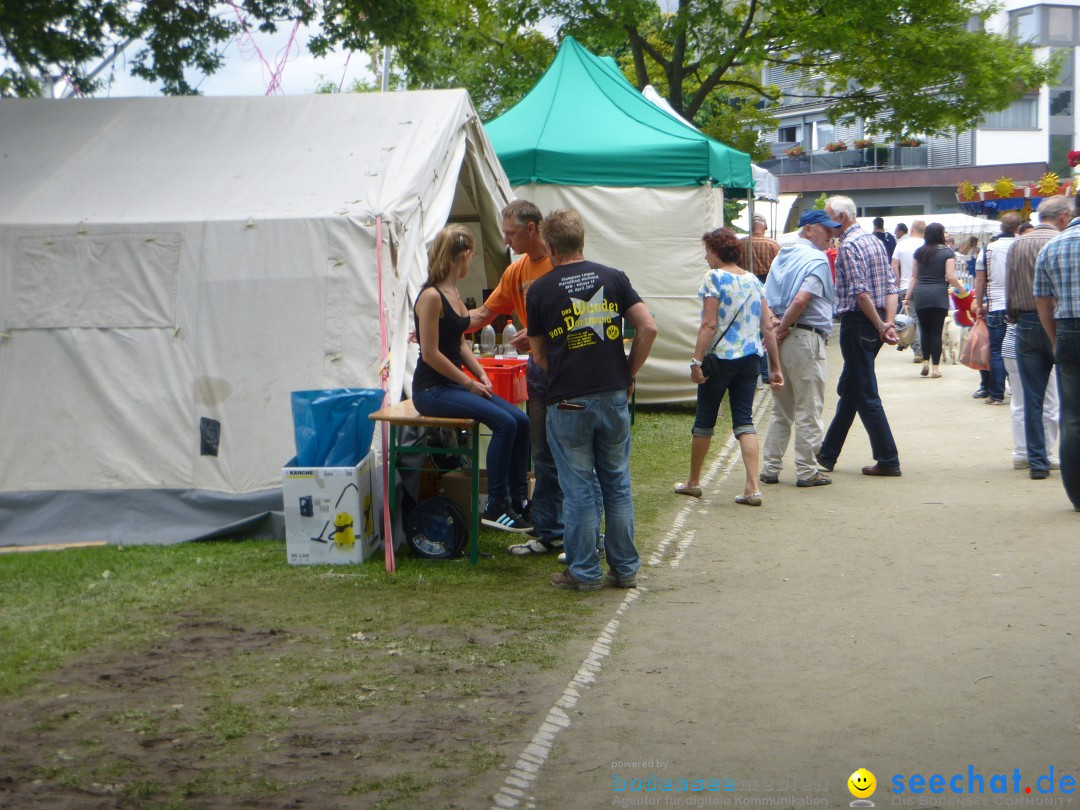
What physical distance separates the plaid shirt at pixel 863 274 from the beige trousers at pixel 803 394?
1.27 ft

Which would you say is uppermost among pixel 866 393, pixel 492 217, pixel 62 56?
pixel 62 56

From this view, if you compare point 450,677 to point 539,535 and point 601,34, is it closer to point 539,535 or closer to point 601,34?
point 539,535

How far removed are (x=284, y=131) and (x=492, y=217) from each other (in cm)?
254

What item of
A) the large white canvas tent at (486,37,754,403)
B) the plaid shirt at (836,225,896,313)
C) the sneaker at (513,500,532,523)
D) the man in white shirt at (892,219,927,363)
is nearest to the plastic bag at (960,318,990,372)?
the large white canvas tent at (486,37,754,403)

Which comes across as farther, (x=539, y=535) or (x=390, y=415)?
(x=539, y=535)

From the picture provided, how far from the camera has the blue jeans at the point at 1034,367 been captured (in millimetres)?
8875

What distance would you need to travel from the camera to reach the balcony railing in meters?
50.4

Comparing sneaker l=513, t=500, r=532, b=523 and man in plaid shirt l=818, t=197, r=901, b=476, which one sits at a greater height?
man in plaid shirt l=818, t=197, r=901, b=476

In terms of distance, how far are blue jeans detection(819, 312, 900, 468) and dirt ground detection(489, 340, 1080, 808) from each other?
36.3 inches

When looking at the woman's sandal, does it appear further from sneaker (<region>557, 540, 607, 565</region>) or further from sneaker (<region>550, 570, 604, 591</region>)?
sneaker (<region>550, 570, 604, 591</region>)

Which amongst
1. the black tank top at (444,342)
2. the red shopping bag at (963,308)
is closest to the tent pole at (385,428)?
the black tank top at (444,342)

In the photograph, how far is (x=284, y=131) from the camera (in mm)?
8727

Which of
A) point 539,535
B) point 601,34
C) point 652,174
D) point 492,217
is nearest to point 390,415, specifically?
point 539,535

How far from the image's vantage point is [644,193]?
12.8 meters
